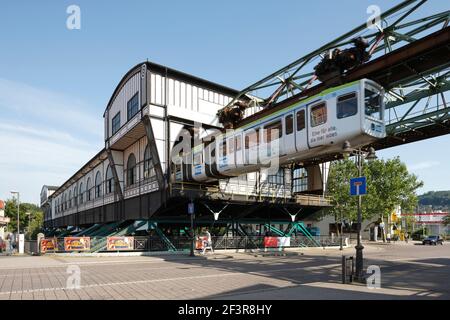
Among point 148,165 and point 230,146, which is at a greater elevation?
point 230,146

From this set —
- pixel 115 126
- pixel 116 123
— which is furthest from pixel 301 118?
pixel 115 126

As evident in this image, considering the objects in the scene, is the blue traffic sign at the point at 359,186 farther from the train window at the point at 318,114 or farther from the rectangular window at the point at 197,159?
the rectangular window at the point at 197,159

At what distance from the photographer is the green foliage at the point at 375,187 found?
4816 centimetres

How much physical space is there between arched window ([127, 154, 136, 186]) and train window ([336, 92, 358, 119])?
2556cm

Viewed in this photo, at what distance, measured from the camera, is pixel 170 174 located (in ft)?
96.0

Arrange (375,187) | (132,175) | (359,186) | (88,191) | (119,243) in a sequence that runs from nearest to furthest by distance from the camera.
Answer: (359,186)
(119,243)
(132,175)
(375,187)
(88,191)

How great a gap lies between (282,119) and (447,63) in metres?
7.21

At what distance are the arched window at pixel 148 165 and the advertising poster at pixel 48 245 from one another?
9.38 m

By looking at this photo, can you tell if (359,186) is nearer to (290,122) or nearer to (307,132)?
(307,132)

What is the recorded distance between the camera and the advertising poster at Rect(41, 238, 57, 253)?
26389 mm

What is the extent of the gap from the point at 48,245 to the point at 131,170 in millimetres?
12797
